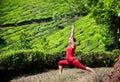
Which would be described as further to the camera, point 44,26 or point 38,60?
point 44,26

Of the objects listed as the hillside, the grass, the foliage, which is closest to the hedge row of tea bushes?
the grass

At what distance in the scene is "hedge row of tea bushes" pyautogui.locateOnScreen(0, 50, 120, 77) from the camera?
26.5 metres

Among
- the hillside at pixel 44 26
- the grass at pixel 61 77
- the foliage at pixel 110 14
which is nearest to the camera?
the grass at pixel 61 77

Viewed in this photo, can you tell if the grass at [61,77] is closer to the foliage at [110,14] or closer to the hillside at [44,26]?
the foliage at [110,14]

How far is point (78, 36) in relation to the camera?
73812 millimetres

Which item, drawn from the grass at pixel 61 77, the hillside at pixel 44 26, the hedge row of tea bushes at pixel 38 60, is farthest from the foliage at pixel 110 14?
the hillside at pixel 44 26

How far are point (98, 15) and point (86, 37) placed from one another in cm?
3488

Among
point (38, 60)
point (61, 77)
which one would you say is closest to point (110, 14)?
point (38, 60)

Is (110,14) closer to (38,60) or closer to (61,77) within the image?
(38,60)

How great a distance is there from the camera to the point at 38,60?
27.5 meters

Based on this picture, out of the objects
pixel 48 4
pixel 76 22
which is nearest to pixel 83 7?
pixel 76 22

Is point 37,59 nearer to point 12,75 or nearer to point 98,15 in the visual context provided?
point 12,75

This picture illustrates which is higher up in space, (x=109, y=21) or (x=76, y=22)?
(x=109, y=21)

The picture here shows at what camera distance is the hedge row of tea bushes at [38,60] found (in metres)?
26.5
